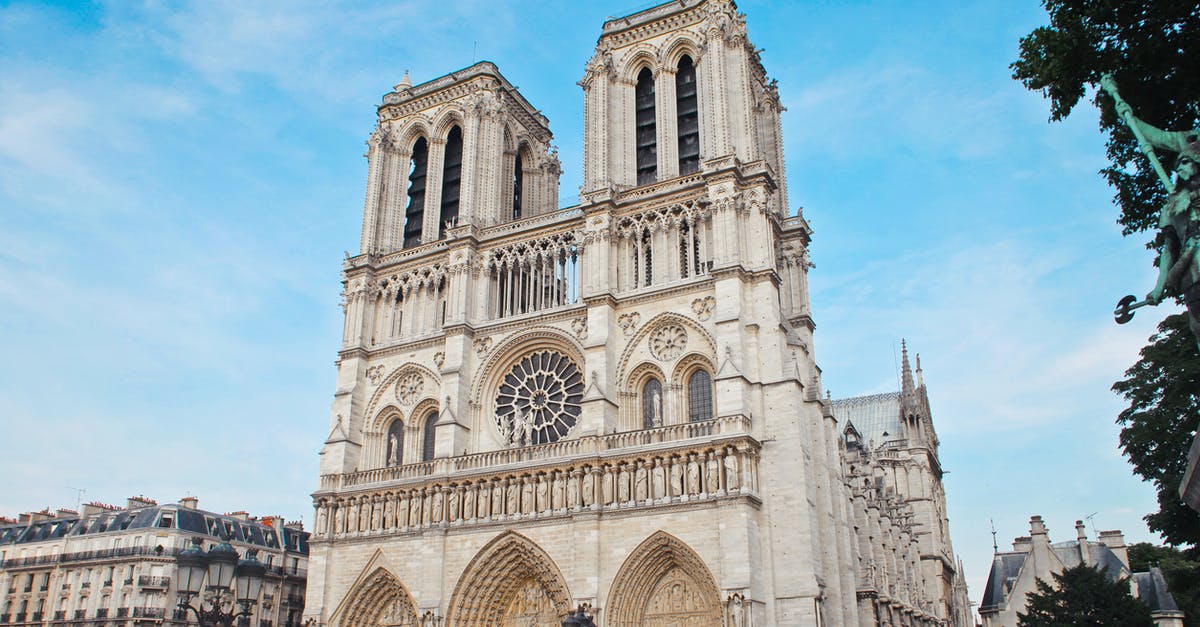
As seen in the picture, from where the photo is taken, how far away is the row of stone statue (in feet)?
79.1

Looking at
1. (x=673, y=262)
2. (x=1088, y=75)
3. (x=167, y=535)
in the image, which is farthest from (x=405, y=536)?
(x=1088, y=75)

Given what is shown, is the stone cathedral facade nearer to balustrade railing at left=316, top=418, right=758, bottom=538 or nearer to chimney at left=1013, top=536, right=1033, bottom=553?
balustrade railing at left=316, top=418, right=758, bottom=538

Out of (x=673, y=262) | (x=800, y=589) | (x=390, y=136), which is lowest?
(x=800, y=589)

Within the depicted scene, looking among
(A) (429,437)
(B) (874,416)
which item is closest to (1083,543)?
(B) (874,416)

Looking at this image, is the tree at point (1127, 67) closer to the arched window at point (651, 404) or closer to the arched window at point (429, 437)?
the arched window at point (651, 404)

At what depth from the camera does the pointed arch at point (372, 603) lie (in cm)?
2778

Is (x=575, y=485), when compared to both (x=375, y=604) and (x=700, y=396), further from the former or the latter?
(x=375, y=604)

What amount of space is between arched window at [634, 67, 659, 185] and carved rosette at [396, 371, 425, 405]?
Answer: 931cm

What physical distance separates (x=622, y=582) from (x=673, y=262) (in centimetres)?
908

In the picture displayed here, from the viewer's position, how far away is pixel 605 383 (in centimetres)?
2681

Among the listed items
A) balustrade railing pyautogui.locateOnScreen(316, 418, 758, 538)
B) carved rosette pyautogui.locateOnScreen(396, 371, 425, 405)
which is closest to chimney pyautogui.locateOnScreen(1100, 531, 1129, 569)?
balustrade railing pyautogui.locateOnScreen(316, 418, 758, 538)

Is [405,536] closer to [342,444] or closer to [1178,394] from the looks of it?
[342,444]

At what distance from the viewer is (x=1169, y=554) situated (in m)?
43.8

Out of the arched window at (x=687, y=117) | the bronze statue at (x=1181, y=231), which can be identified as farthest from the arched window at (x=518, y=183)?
the bronze statue at (x=1181, y=231)
